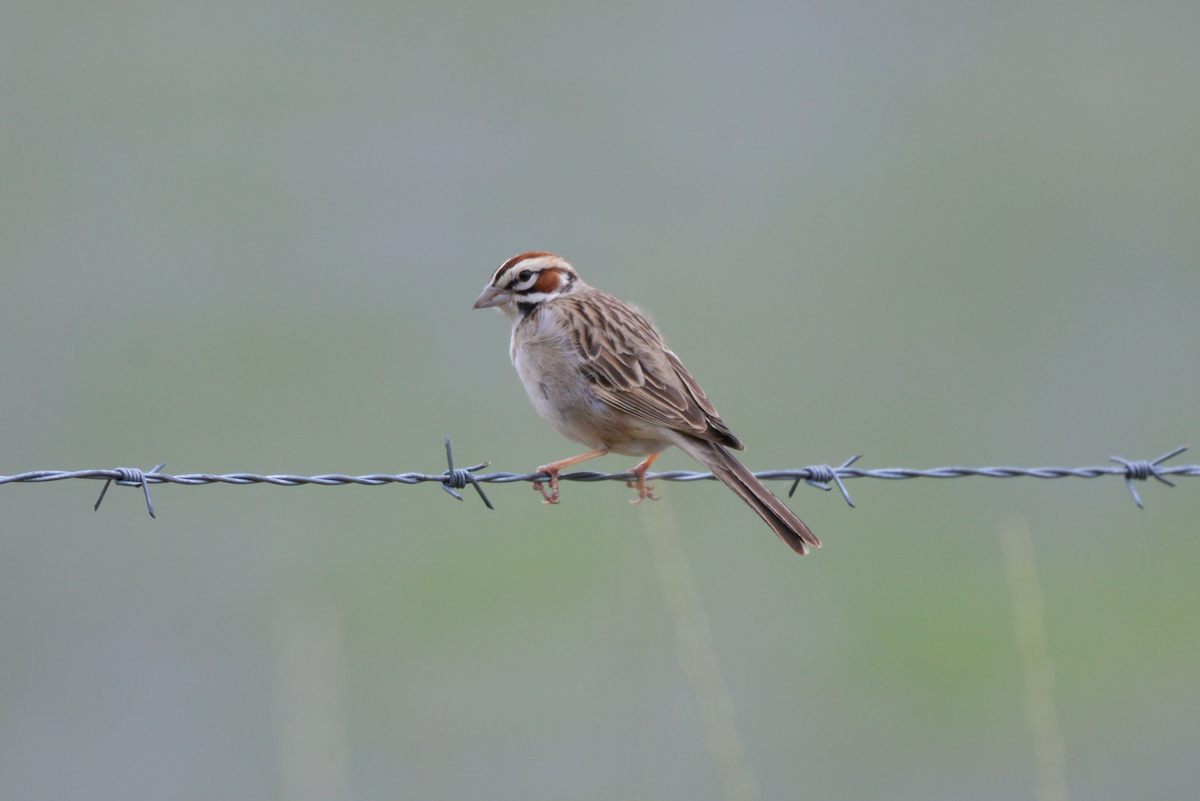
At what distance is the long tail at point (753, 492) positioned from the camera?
539 cm

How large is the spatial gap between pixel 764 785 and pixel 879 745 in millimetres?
1058

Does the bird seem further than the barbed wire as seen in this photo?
Yes

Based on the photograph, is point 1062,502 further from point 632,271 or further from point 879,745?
point 632,271

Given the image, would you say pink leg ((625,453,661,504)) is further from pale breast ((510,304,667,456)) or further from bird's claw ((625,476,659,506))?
pale breast ((510,304,667,456))

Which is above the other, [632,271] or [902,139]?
[902,139]

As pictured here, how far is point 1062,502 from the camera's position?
12.4 meters

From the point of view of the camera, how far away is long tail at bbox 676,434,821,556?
5387mm

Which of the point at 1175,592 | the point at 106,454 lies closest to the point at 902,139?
the point at 1175,592

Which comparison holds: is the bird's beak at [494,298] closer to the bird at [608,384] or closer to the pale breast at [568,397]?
the bird at [608,384]

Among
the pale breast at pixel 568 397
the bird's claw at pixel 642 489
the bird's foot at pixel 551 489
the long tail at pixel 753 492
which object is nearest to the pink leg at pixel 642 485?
the bird's claw at pixel 642 489

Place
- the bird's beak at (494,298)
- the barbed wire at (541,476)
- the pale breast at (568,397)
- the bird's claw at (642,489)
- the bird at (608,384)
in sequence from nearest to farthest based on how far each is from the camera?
the barbed wire at (541,476) → the bird at (608,384) → the bird's claw at (642,489) → the pale breast at (568,397) → the bird's beak at (494,298)

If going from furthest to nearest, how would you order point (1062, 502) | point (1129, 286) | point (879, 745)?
1. point (1129, 286)
2. point (1062, 502)
3. point (879, 745)

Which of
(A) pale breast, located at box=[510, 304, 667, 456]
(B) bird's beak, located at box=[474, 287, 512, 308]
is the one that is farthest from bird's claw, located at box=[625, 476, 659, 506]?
(B) bird's beak, located at box=[474, 287, 512, 308]

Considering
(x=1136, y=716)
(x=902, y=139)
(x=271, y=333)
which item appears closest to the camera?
(x=1136, y=716)
